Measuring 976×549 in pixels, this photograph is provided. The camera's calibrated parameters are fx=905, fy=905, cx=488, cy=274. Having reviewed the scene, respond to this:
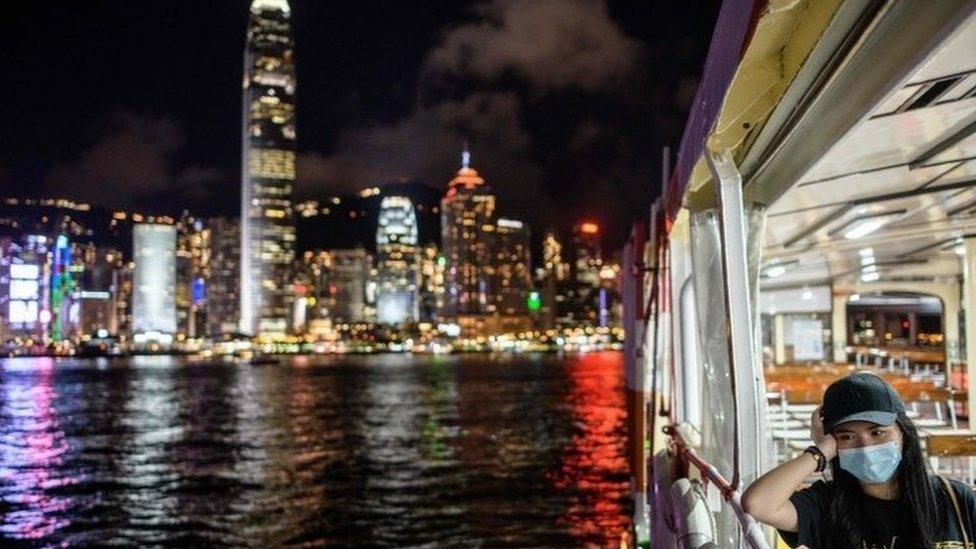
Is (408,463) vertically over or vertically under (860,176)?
under

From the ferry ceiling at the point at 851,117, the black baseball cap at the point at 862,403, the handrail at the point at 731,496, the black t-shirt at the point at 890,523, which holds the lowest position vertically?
the handrail at the point at 731,496

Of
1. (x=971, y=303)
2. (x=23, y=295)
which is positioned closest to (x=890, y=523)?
(x=971, y=303)

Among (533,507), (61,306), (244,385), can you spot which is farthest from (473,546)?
(61,306)

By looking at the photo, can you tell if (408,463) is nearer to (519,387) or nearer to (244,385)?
(519,387)

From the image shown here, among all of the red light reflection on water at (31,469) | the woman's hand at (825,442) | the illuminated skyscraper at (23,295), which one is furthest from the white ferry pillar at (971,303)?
the illuminated skyscraper at (23,295)

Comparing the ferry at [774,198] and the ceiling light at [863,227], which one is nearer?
the ferry at [774,198]

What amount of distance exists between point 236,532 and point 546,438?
17431 millimetres

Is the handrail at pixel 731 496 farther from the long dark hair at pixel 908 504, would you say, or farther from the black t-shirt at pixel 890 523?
the long dark hair at pixel 908 504

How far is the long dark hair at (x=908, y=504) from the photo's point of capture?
245cm

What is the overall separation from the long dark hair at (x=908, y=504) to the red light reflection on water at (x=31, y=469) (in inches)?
677

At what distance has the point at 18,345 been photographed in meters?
194

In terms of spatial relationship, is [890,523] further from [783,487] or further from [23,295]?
[23,295]

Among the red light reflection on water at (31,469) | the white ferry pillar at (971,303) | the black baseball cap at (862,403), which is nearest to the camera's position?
the black baseball cap at (862,403)

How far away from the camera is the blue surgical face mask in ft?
7.98
